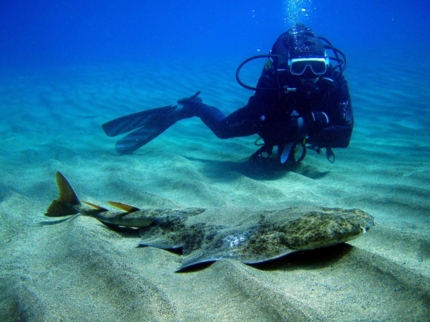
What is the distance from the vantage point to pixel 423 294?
5.54ft

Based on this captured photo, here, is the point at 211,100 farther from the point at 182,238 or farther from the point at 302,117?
the point at 182,238

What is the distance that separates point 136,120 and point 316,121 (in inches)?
184

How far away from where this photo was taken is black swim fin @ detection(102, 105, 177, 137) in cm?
735

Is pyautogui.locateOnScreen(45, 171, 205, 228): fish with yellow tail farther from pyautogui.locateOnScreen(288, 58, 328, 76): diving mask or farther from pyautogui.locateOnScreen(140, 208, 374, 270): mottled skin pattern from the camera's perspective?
pyautogui.locateOnScreen(288, 58, 328, 76): diving mask

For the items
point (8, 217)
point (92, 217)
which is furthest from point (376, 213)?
point (8, 217)

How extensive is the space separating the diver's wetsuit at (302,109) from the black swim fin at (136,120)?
9.17 feet

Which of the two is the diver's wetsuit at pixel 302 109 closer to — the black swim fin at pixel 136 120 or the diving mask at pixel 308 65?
the diving mask at pixel 308 65

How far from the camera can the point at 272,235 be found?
2.15 meters

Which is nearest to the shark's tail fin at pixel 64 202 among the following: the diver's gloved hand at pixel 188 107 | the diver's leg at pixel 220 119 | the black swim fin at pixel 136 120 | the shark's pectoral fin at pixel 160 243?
the shark's pectoral fin at pixel 160 243

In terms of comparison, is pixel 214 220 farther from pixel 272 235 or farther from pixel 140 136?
pixel 140 136

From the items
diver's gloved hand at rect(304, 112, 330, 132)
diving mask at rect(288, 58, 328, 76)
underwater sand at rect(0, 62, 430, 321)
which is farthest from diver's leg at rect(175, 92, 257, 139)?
diving mask at rect(288, 58, 328, 76)

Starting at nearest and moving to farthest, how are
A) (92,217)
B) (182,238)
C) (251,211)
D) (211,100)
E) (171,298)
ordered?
(171,298) → (182,238) → (251,211) → (92,217) → (211,100)

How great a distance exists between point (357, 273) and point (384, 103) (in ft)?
43.6

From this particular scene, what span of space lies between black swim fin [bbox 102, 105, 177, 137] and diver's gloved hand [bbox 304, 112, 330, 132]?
3979 millimetres
